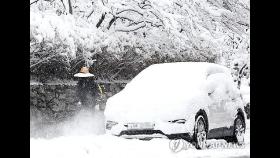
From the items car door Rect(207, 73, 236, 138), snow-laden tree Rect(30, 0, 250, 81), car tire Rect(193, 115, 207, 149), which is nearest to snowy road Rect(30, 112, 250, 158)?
car tire Rect(193, 115, 207, 149)

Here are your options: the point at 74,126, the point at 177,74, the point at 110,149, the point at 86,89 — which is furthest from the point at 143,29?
the point at 110,149

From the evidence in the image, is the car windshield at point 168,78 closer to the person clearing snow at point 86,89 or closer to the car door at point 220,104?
the car door at point 220,104

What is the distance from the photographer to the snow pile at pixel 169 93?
14000 mm

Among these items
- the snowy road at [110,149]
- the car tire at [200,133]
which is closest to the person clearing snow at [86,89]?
→ the snowy road at [110,149]

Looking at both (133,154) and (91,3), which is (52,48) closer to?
(91,3)

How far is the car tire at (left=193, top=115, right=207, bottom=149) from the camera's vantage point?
14.1m

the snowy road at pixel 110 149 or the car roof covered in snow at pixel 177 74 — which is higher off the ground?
the car roof covered in snow at pixel 177 74

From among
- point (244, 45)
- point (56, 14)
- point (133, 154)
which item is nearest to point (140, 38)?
point (56, 14)

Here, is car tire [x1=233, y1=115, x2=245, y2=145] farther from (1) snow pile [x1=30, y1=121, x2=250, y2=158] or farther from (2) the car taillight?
(2) the car taillight

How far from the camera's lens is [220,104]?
600 inches

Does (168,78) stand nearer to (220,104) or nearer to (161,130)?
(220,104)

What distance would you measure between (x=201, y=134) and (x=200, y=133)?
1.6 inches

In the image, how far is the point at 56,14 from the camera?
1877cm
